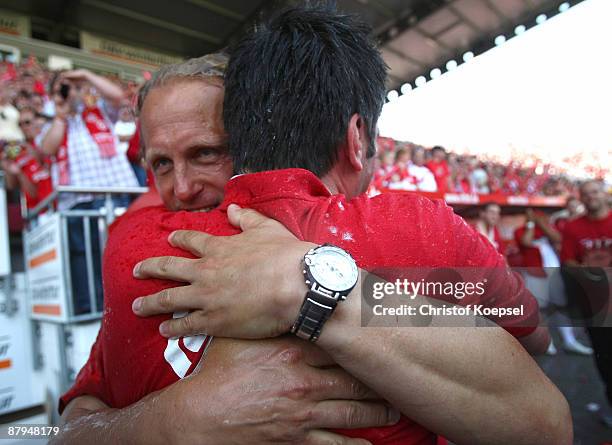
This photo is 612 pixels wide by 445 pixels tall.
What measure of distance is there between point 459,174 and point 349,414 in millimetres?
7544

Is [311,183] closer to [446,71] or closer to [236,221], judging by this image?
[236,221]

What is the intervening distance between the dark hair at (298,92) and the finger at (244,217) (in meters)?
0.11

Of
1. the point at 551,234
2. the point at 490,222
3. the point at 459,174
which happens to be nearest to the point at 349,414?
the point at 490,222

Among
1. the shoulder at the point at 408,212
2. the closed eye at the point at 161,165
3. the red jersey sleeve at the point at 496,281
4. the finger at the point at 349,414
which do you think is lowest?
the finger at the point at 349,414

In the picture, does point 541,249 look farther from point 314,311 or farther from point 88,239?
point 314,311

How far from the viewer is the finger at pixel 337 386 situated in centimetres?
81

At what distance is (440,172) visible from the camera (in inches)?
284

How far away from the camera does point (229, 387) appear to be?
78 centimetres

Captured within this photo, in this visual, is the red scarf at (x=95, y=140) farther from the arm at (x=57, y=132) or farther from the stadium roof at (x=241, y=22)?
the stadium roof at (x=241, y=22)

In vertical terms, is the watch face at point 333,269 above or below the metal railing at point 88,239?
below

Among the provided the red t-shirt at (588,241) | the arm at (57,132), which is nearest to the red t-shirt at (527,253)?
the red t-shirt at (588,241)

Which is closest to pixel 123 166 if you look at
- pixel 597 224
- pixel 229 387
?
pixel 229 387

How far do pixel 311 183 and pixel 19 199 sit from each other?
4.32 m

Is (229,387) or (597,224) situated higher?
(597,224)
